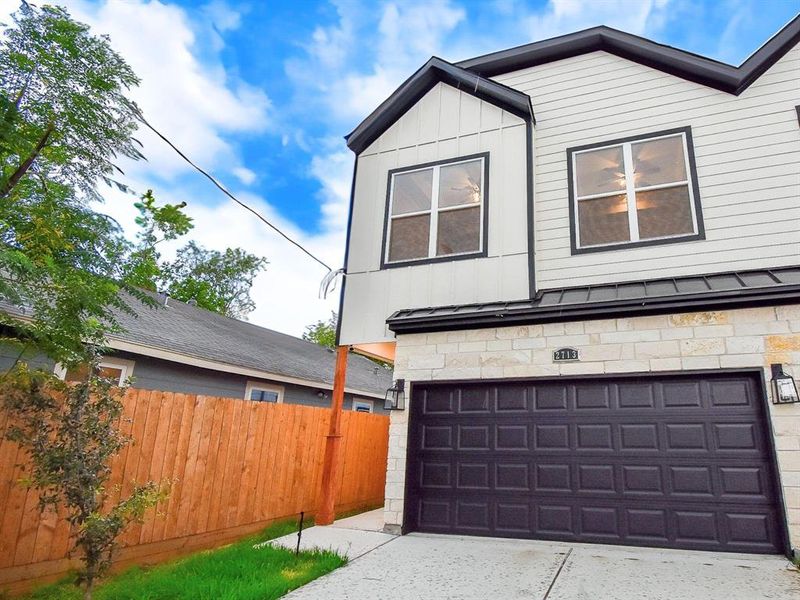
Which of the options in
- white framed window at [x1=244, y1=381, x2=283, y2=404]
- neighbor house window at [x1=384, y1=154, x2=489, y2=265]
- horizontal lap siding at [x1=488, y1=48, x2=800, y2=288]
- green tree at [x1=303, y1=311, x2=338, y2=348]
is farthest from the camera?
green tree at [x1=303, y1=311, x2=338, y2=348]

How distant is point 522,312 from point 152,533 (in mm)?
4930

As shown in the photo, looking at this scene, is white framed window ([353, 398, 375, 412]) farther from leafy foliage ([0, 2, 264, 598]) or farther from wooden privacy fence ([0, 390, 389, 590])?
leafy foliage ([0, 2, 264, 598])

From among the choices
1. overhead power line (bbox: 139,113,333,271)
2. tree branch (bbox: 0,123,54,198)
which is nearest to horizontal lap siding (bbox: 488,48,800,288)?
overhead power line (bbox: 139,113,333,271)

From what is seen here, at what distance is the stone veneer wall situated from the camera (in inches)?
199

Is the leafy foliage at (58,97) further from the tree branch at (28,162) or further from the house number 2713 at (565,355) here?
the house number 2713 at (565,355)

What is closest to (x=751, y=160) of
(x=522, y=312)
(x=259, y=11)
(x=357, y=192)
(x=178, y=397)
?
(x=522, y=312)

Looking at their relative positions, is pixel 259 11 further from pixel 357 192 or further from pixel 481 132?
pixel 481 132

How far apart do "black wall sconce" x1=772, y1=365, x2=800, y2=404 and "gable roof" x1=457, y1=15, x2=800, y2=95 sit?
4.17 m

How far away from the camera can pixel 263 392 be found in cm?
1130

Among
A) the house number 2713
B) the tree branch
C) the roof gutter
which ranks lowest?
the house number 2713

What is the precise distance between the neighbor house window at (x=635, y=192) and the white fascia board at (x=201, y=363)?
22.6 ft

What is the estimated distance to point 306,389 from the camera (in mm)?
12492

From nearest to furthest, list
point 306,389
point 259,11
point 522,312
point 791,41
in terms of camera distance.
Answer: point 522,312, point 791,41, point 259,11, point 306,389

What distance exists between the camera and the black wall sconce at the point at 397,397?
664 centimetres
